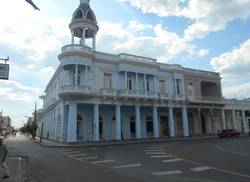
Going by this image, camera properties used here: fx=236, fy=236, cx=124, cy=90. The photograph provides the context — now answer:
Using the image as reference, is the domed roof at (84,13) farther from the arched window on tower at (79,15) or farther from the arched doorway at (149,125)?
the arched doorway at (149,125)

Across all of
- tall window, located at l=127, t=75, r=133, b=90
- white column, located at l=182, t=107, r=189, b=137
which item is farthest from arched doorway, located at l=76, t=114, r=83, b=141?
white column, located at l=182, t=107, r=189, b=137

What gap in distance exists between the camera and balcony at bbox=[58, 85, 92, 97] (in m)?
27.2

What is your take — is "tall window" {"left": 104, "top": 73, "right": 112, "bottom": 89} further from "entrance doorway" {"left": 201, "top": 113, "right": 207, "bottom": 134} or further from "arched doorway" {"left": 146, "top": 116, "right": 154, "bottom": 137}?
"entrance doorway" {"left": 201, "top": 113, "right": 207, "bottom": 134}

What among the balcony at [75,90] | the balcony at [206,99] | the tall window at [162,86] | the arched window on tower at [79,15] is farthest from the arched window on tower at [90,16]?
the balcony at [206,99]

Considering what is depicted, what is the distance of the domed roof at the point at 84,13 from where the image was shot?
3270 cm

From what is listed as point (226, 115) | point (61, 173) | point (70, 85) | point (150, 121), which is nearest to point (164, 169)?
point (61, 173)

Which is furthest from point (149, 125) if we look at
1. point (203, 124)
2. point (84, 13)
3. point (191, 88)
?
point (84, 13)

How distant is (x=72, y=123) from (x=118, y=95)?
687 cm

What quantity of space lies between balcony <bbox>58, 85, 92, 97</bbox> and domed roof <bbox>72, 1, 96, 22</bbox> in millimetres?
10914

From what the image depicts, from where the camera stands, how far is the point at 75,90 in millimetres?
27250

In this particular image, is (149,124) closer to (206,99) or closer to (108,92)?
(108,92)

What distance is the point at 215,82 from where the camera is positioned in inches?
1698

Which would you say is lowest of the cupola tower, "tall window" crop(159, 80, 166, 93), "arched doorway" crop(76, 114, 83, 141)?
"arched doorway" crop(76, 114, 83, 141)

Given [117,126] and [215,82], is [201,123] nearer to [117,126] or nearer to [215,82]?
[215,82]
